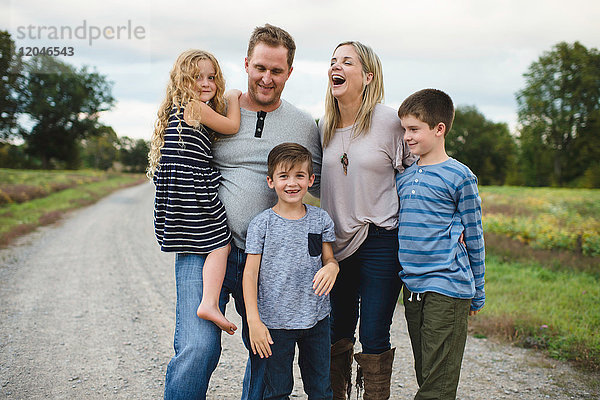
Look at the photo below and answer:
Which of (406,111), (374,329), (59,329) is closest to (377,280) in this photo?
(374,329)

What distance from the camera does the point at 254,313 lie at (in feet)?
8.01

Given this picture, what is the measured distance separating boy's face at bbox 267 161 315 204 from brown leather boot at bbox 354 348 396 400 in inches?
41.7

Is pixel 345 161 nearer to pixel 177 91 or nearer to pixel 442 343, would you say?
pixel 177 91

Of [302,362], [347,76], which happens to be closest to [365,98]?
[347,76]

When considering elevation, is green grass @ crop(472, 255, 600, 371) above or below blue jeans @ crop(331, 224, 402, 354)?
below

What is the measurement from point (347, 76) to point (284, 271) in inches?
46.9

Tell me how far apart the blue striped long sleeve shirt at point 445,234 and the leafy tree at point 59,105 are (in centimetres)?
4488

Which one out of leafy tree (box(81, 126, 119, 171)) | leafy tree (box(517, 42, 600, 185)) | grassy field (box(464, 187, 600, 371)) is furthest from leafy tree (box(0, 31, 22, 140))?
leafy tree (box(517, 42, 600, 185))

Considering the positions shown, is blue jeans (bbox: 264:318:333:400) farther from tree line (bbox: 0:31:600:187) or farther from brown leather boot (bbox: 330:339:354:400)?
tree line (bbox: 0:31:600:187)

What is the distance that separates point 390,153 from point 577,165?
4441cm

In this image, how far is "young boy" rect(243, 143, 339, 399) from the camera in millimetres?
2486

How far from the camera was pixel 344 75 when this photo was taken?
107 inches

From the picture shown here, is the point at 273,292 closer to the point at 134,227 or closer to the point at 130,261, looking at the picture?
the point at 130,261

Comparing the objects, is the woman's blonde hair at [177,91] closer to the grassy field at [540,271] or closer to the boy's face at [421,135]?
the boy's face at [421,135]
